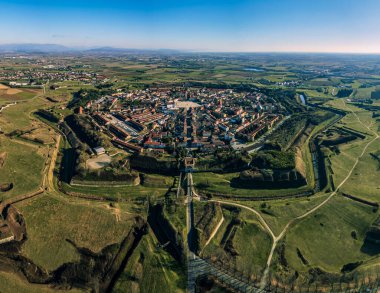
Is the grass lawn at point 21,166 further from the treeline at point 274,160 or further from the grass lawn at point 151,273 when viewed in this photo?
the treeline at point 274,160

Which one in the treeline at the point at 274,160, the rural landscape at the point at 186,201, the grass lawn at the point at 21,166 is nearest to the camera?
the rural landscape at the point at 186,201

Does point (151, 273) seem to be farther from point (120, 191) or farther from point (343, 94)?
point (343, 94)

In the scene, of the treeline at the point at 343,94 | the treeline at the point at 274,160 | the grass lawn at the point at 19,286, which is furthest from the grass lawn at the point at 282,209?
the treeline at the point at 343,94

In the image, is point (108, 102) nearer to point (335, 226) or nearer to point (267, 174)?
point (267, 174)

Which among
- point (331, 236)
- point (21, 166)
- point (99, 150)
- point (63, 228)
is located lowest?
point (331, 236)

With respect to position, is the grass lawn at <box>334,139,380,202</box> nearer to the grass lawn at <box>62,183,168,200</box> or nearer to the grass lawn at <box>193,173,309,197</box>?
the grass lawn at <box>193,173,309,197</box>

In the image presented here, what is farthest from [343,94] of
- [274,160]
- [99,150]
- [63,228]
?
[63,228]
